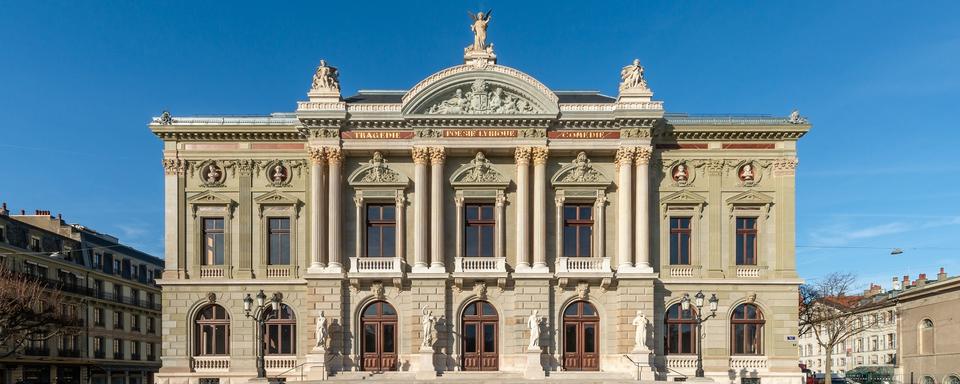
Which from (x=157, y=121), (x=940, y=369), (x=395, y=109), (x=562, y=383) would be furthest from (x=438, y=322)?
(x=940, y=369)

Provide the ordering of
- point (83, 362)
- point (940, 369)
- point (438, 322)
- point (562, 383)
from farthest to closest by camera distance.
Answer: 1. point (83, 362)
2. point (940, 369)
3. point (438, 322)
4. point (562, 383)

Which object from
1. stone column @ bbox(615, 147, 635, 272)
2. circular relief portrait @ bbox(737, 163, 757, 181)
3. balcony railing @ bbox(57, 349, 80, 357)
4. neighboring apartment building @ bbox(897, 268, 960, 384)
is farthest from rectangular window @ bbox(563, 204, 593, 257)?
balcony railing @ bbox(57, 349, 80, 357)

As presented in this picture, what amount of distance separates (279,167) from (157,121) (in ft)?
19.1

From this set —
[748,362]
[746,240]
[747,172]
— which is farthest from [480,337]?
[747,172]

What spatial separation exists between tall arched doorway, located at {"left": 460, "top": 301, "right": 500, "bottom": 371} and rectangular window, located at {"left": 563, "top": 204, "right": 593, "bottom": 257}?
14.3 ft

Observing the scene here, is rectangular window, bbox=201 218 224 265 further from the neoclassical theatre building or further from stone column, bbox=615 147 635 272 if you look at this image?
stone column, bbox=615 147 635 272

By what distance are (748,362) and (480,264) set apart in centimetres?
1239

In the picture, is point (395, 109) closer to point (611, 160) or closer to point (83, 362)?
point (611, 160)

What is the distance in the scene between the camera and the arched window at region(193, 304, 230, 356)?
33.5 meters

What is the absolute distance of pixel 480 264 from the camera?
3269 cm

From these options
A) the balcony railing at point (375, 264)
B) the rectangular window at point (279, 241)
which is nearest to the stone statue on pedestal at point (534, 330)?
the balcony railing at point (375, 264)

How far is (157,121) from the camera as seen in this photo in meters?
34.0

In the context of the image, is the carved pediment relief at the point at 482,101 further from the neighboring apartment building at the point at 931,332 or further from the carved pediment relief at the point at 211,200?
the neighboring apartment building at the point at 931,332

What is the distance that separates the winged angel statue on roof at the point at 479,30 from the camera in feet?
112
